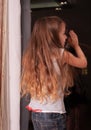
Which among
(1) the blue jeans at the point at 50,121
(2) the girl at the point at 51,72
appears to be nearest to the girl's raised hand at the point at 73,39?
(2) the girl at the point at 51,72

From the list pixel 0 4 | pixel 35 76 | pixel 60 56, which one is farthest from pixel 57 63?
pixel 0 4

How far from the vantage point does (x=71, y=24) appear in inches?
61.5

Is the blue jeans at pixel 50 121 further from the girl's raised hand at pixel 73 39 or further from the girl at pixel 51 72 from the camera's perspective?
the girl's raised hand at pixel 73 39

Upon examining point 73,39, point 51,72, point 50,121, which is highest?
point 73,39

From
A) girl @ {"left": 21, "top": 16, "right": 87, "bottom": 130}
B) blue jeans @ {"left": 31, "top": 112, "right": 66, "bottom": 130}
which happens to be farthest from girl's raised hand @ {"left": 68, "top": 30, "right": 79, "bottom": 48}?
blue jeans @ {"left": 31, "top": 112, "right": 66, "bottom": 130}

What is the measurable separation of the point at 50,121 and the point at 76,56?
40cm

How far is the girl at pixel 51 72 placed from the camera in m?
1.58

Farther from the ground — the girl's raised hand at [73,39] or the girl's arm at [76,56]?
the girl's raised hand at [73,39]

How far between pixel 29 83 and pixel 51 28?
1.12 ft

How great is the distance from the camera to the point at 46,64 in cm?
160

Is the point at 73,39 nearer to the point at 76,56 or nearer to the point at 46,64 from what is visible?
the point at 76,56

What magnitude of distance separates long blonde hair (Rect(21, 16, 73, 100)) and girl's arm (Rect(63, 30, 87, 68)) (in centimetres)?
3

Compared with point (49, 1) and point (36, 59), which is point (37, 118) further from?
point (49, 1)

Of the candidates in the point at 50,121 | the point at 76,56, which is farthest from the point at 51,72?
the point at 50,121
